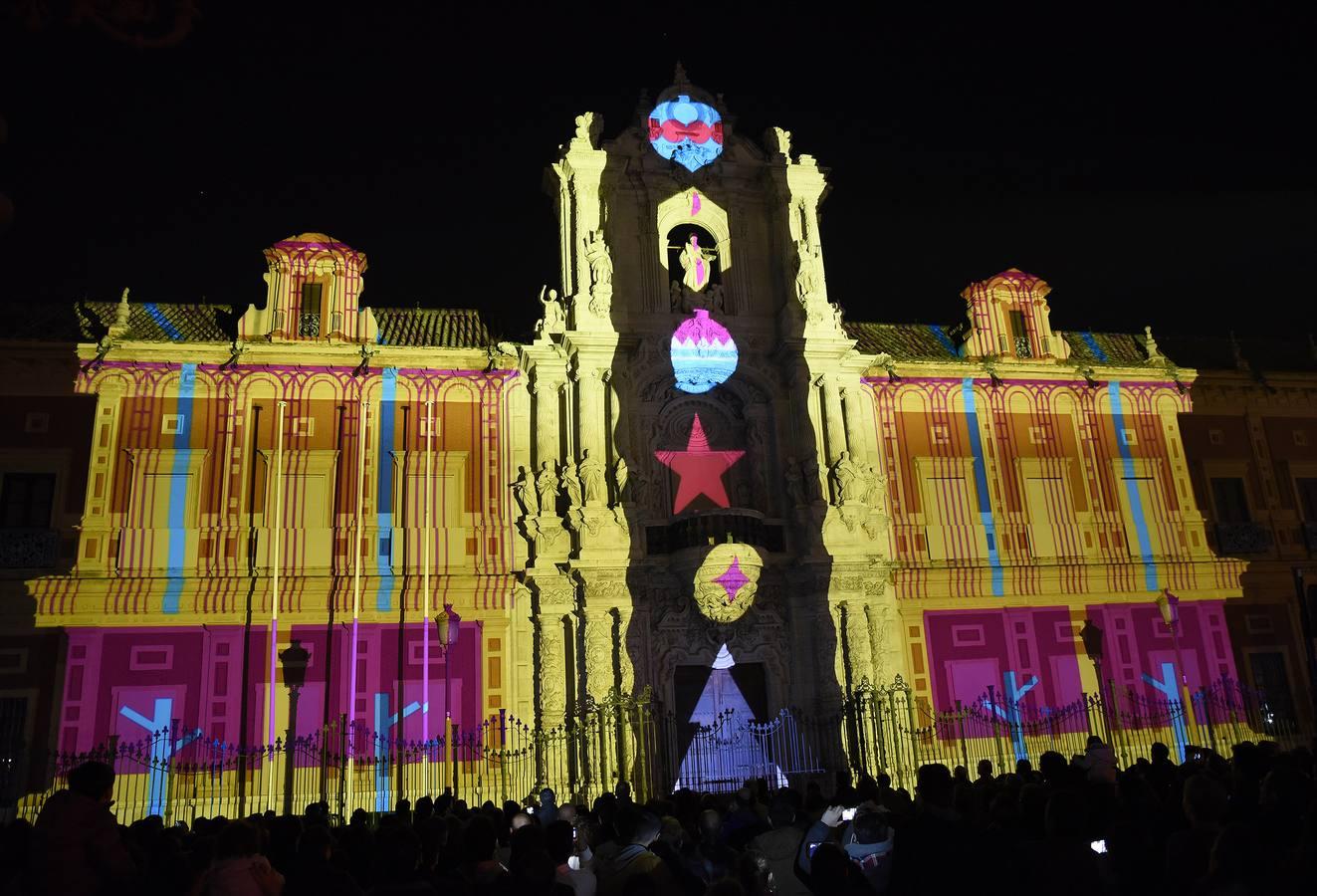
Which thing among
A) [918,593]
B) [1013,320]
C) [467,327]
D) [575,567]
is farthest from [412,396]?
[1013,320]

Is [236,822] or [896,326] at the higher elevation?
[896,326]

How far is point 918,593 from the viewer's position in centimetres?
2306

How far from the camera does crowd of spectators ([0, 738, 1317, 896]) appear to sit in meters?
4.69

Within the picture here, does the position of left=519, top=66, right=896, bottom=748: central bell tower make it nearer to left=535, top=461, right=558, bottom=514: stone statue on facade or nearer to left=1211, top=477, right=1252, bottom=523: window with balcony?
left=535, top=461, right=558, bottom=514: stone statue on facade

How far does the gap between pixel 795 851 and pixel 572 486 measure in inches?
568

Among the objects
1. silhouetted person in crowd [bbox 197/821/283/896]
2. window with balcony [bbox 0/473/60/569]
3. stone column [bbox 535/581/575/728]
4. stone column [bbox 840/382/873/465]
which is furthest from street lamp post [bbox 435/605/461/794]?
silhouetted person in crowd [bbox 197/821/283/896]

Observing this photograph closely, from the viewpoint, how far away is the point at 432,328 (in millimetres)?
24031

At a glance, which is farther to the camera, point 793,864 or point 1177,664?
point 1177,664

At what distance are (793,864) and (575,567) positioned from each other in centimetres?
1374

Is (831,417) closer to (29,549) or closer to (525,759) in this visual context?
(525,759)

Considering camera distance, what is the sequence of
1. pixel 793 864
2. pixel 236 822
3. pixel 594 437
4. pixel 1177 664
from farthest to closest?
1. pixel 1177 664
2. pixel 594 437
3. pixel 793 864
4. pixel 236 822

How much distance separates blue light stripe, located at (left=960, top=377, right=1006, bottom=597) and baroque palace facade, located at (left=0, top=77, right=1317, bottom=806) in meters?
0.10

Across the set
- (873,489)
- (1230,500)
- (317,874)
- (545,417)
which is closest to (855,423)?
(873,489)

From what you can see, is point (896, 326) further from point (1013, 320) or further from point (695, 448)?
point (695, 448)
